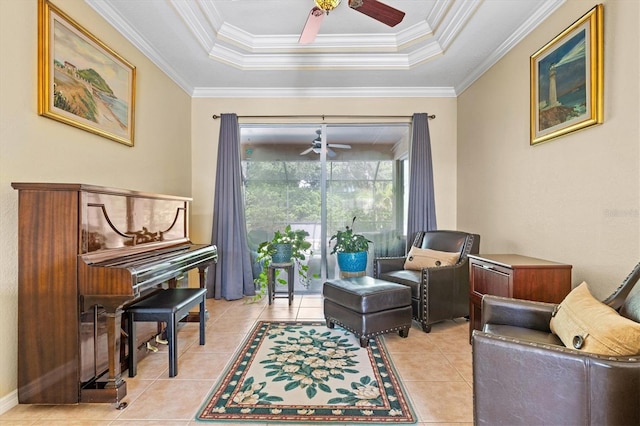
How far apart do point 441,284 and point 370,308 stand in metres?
0.79

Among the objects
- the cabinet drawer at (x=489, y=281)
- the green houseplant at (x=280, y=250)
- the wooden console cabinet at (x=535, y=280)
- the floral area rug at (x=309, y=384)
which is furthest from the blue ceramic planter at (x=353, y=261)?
the wooden console cabinet at (x=535, y=280)

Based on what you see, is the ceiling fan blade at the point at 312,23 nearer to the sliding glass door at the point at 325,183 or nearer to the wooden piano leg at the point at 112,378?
the sliding glass door at the point at 325,183

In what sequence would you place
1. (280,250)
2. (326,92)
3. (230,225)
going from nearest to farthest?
1. (280,250)
2. (230,225)
3. (326,92)

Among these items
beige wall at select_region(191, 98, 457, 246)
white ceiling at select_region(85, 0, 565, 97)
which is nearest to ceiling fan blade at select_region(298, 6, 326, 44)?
white ceiling at select_region(85, 0, 565, 97)

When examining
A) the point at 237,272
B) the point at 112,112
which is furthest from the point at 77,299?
the point at 237,272

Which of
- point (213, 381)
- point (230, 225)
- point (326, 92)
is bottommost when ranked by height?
point (213, 381)

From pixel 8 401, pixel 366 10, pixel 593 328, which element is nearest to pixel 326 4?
pixel 366 10

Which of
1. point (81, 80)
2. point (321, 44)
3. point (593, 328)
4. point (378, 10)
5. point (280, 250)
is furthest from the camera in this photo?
point (280, 250)

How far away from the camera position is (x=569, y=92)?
2.34 m

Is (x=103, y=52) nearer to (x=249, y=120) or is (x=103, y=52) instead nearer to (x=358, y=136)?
(x=249, y=120)

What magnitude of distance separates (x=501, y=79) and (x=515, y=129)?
1.94 feet

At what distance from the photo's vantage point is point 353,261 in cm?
415

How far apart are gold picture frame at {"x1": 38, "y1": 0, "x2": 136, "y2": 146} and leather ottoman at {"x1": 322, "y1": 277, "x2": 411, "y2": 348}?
2.31 m

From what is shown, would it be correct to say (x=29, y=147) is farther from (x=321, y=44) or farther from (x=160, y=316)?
(x=321, y=44)
